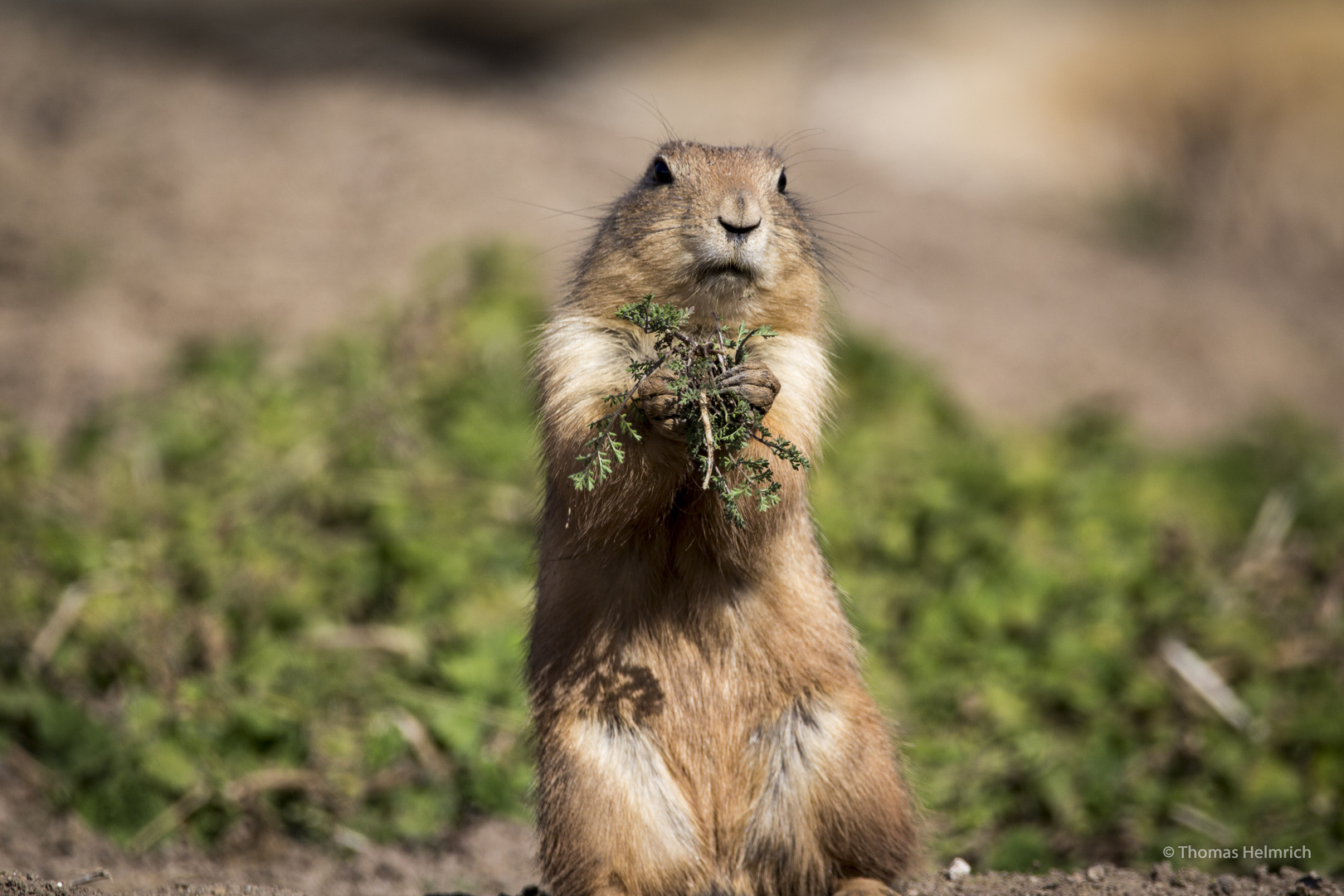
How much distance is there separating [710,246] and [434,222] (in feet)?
22.6

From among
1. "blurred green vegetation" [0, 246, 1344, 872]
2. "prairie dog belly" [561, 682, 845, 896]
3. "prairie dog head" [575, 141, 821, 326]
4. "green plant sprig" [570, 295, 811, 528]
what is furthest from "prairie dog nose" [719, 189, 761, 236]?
"prairie dog belly" [561, 682, 845, 896]

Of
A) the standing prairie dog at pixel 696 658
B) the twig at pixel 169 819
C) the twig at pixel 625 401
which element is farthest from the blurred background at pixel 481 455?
the twig at pixel 625 401

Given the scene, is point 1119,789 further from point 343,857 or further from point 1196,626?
point 343,857

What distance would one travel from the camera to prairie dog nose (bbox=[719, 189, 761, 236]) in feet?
12.1

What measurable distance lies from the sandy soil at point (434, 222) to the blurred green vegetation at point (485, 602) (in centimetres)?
107

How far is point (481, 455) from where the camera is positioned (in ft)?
25.0

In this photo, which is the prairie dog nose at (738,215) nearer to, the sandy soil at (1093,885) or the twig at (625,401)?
the twig at (625,401)

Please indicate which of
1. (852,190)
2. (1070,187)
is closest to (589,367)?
(852,190)

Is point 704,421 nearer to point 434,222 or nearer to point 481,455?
point 481,455

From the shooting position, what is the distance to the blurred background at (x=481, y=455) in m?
5.52

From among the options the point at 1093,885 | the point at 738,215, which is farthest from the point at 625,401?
the point at 1093,885

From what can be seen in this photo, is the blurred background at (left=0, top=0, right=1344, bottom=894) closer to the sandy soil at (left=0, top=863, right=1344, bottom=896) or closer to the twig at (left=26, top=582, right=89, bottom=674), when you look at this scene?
the twig at (left=26, top=582, right=89, bottom=674)

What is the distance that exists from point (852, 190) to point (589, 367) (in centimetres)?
874

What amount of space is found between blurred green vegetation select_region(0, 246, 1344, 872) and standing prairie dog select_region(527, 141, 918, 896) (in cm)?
97
